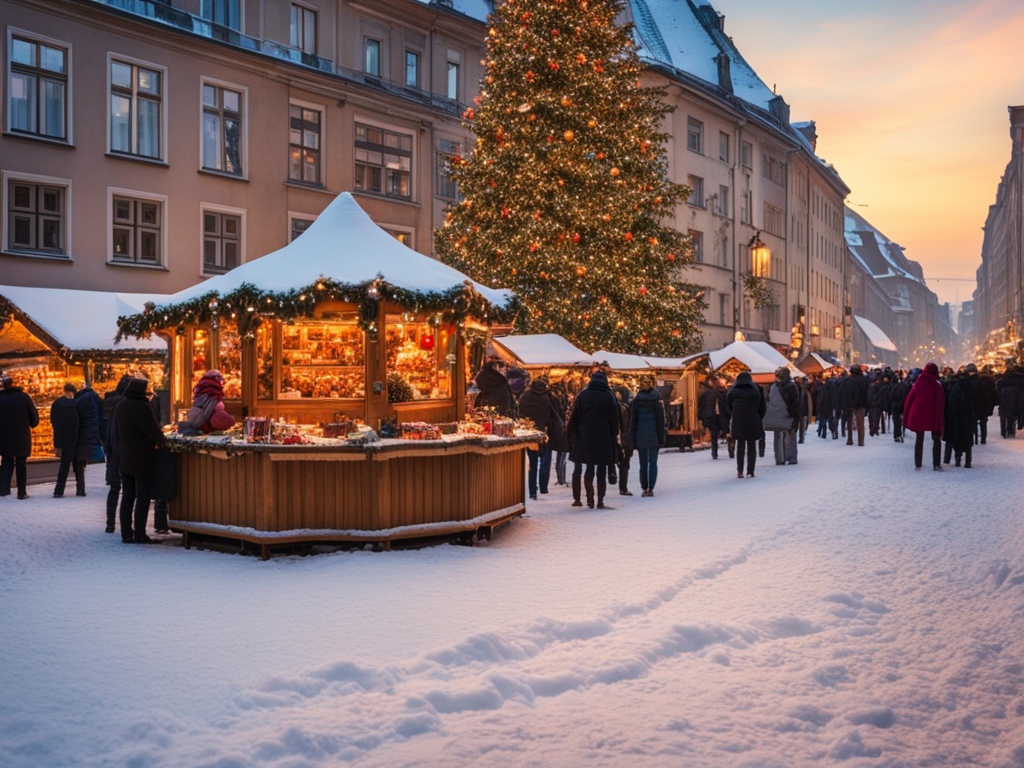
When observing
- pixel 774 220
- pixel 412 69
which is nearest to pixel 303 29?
pixel 412 69

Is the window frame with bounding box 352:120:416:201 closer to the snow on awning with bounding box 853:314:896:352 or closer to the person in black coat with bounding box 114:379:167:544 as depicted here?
the person in black coat with bounding box 114:379:167:544

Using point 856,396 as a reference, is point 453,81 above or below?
above

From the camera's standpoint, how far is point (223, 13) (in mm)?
30078

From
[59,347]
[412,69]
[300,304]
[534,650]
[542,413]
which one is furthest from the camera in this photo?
[412,69]

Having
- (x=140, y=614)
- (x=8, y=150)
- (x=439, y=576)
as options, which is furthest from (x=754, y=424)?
(x=8, y=150)

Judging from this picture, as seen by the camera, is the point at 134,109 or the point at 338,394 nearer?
the point at 338,394

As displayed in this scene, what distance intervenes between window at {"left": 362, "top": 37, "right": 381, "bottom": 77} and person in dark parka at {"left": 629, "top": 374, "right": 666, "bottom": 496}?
20.3m

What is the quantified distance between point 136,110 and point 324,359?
15791 millimetres

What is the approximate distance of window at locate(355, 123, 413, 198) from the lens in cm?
3419

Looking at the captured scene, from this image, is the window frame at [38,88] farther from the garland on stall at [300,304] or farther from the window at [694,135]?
the window at [694,135]

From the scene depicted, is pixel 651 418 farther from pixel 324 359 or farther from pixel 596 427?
pixel 324 359

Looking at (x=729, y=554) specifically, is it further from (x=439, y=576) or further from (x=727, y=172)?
(x=727, y=172)

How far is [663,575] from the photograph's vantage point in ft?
33.2

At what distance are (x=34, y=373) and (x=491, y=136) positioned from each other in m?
11.9
